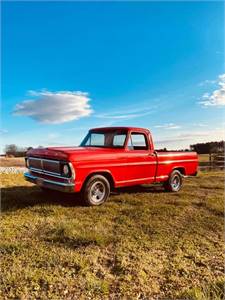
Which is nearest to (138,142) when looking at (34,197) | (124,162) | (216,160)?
(124,162)

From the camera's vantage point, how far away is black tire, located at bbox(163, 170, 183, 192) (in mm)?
8570

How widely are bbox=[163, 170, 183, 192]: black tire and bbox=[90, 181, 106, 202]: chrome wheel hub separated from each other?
283 centimetres

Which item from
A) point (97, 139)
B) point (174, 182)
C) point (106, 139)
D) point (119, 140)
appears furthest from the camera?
point (174, 182)

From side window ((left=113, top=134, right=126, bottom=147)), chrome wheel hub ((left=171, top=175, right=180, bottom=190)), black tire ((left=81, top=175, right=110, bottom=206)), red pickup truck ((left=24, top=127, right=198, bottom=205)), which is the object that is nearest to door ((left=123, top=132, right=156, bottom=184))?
red pickup truck ((left=24, top=127, right=198, bottom=205))

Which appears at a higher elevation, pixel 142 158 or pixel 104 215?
pixel 142 158

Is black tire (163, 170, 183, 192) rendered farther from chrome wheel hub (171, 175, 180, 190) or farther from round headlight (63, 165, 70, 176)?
round headlight (63, 165, 70, 176)

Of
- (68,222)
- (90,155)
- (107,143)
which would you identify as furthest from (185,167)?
(68,222)

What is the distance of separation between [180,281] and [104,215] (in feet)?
8.45

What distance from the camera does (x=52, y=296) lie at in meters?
2.84

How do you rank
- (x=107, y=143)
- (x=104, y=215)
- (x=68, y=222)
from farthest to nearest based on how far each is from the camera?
(x=107, y=143) → (x=104, y=215) → (x=68, y=222)

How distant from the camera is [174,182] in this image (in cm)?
883

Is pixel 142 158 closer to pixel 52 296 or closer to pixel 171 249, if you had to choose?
pixel 171 249

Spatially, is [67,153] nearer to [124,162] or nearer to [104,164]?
[104,164]

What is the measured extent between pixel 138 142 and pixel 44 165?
2824 mm
